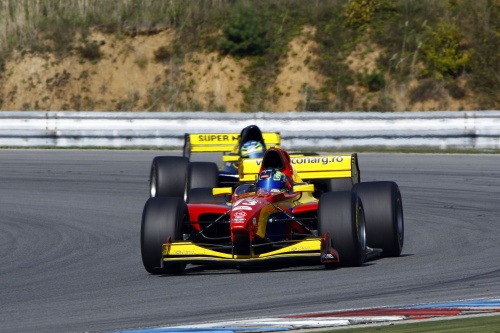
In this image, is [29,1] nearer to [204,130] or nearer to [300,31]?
[300,31]

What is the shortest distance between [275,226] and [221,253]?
34.2 inches

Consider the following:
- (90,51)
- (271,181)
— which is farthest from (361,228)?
(90,51)

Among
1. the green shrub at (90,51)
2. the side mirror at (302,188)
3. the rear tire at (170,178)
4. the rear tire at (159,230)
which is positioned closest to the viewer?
the rear tire at (159,230)

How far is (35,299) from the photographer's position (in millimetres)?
9234

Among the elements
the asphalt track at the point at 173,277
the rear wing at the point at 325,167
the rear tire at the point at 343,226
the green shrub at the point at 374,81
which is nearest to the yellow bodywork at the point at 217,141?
the asphalt track at the point at 173,277

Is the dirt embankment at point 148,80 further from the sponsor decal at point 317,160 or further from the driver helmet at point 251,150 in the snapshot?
the sponsor decal at point 317,160

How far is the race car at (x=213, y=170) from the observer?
48.8 feet

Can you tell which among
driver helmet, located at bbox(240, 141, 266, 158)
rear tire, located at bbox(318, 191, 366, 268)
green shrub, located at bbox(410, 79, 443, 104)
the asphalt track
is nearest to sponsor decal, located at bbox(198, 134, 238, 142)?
the asphalt track

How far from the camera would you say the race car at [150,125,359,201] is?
1487cm

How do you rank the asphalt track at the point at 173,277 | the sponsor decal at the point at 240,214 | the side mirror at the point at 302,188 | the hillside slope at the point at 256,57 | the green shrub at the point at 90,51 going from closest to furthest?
the asphalt track at the point at 173,277 → the sponsor decal at the point at 240,214 → the side mirror at the point at 302,188 → the hillside slope at the point at 256,57 → the green shrub at the point at 90,51

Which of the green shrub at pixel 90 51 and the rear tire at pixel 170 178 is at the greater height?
the green shrub at pixel 90 51

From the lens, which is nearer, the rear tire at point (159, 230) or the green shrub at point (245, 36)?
the rear tire at point (159, 230)

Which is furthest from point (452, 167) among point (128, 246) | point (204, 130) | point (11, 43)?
point (11, 43)

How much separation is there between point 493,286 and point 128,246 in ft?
16.2
